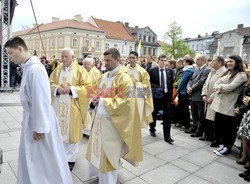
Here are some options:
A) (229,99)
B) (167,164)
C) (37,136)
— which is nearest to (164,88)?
(229,99)

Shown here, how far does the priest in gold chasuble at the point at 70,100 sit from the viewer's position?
3.70 metres

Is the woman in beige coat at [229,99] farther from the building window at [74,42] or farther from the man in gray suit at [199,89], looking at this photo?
the building window at [74,42]

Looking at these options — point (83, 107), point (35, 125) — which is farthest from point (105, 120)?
point (83, 107)

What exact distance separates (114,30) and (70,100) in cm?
4645

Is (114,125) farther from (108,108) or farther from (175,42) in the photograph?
(175,42)

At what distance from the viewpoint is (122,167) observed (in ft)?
12.3

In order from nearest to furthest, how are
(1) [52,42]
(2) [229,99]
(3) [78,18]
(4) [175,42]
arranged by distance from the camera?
(2) [229,99] < (4) [175,42] < (1) [52,42] < (3) [78,18]

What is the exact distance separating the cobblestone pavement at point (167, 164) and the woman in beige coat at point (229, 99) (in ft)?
1.19

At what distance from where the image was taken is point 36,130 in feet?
7.93

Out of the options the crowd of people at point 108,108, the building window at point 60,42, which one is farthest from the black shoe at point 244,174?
the building window at point 60,42

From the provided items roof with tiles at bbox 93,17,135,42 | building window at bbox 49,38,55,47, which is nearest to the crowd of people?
building window at bbox 49,38,55,47

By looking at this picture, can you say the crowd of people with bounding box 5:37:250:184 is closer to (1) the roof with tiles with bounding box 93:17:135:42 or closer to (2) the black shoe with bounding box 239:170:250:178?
(2) the black shoe with bounding box 239:170:250:178

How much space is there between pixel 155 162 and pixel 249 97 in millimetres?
2009

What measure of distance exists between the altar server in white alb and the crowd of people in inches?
0.4
